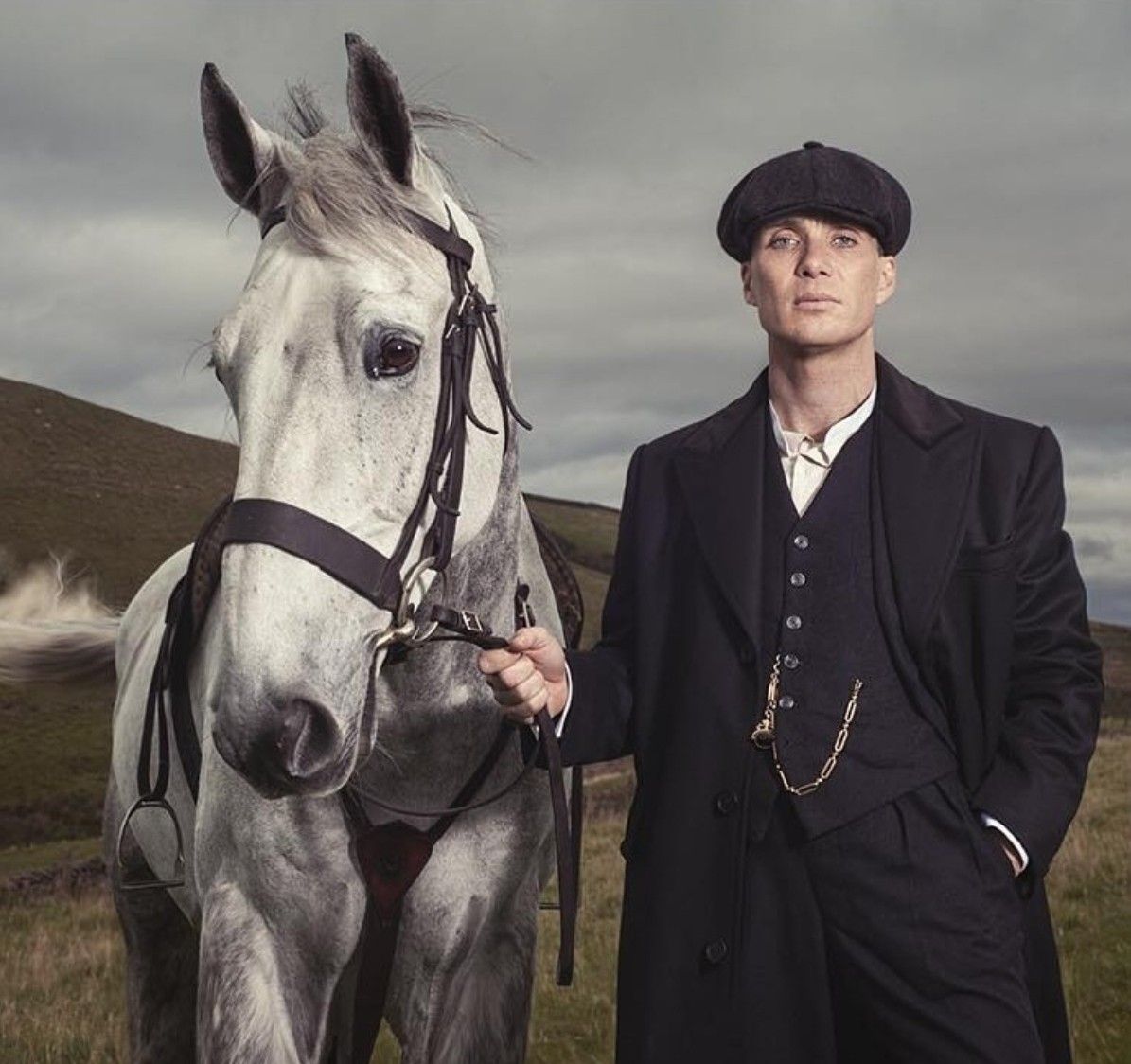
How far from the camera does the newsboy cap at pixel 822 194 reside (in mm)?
3334

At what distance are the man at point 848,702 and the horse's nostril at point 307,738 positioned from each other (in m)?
0.53

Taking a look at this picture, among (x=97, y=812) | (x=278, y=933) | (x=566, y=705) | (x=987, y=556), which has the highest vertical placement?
(x=987, y=556)

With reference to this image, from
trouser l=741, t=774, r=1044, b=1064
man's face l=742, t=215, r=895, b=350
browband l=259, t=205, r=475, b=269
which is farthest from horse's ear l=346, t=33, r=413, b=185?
trouser l=741, t=774, r=1044, b=1064

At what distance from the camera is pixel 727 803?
330cm

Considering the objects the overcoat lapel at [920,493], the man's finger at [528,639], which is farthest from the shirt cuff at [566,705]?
the overcoat lapel at [920,493]

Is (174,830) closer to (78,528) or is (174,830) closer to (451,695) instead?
(451,695)

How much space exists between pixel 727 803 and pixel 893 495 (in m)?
0.85

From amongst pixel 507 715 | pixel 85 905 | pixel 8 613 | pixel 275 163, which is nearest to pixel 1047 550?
pixel 507 715

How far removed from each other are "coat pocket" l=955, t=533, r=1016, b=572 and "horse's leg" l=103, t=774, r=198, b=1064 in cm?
419

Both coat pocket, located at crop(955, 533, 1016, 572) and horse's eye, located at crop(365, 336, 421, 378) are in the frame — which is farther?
coat pocket, located at crop(955, 533, 1016, 572)

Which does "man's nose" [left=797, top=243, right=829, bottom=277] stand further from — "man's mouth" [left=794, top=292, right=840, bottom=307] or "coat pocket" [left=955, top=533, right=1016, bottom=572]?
"coat pocket" [left=955, top=533, right=1016, bottom=572]

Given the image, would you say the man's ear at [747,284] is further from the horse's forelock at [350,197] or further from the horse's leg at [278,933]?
the horse's leg at [278,933]

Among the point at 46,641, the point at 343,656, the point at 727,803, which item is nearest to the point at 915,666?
the point at 727,803

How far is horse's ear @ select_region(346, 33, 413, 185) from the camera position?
3.22 meters
